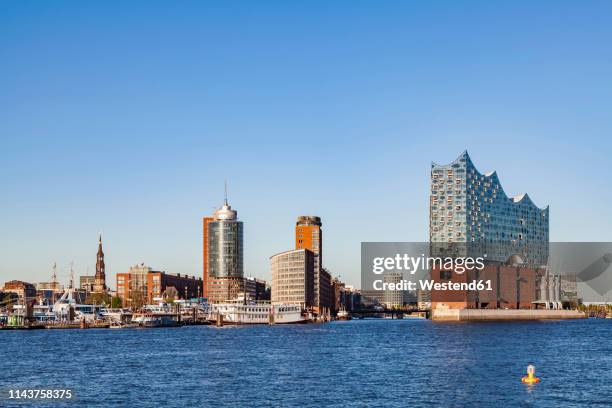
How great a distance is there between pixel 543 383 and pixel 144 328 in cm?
14421

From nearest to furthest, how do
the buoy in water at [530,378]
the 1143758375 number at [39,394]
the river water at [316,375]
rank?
the river water at [316,375] < the 1143758375 number at [39,394] < the buoy in water at [530,378]

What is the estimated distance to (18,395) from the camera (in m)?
57.8

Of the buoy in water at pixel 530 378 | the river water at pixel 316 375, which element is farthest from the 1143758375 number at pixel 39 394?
the buoy in water at pixel 530 378

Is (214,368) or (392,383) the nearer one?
(392,383)

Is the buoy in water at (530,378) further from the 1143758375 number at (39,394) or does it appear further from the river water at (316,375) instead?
the 1143758375 number at (39,394)

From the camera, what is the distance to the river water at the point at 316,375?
182ft

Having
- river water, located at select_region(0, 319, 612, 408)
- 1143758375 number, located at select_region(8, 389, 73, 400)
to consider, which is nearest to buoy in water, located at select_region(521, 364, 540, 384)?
river water, located at select_region(0, 319, 612, 408)

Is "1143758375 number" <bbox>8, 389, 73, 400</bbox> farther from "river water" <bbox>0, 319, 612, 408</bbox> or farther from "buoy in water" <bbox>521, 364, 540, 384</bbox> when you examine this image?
"buoy in water" <bbox>521, 364, 540, 384</bbox>

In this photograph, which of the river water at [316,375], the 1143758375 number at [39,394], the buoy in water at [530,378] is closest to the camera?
the river water at [316,375]

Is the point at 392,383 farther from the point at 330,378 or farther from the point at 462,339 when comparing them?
the point at 462,339

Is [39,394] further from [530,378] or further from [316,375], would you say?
[530,378]

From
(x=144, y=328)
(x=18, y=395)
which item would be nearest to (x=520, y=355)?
(x=18, y=395)

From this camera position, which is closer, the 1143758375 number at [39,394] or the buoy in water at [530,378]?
the 1143758375 number at [39,394]

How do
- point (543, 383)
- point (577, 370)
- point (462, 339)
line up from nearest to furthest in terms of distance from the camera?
point (543, 383) → point (577, 370) → point (462, 339)
